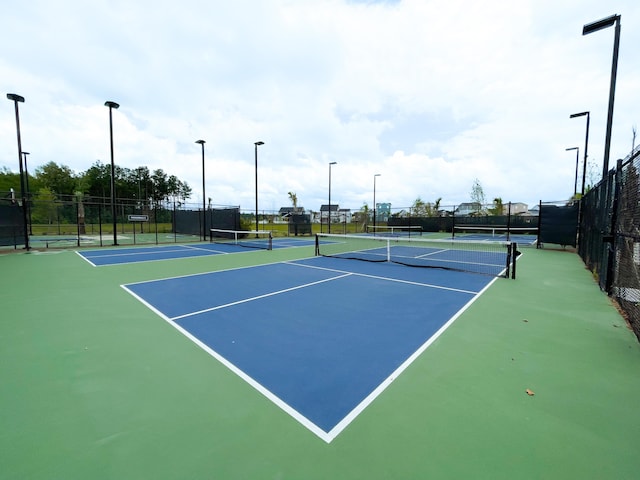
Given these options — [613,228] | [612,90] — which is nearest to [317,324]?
[613,228]

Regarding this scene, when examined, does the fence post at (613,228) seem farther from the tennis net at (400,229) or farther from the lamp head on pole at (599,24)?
the tennis net at (400,229)

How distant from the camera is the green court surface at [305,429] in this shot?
69.6 inches

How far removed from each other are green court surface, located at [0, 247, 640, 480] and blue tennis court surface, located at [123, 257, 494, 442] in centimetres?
19

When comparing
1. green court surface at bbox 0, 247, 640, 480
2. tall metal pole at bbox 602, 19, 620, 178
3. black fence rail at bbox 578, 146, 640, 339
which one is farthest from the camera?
tall metal pole at bbox 602, 19, 620, 178

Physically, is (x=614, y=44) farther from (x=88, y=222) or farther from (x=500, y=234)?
(x=88, y=222)

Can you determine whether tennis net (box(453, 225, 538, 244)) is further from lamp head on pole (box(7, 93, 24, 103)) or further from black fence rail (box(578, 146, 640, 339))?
lamp head on pole (box(7, 93, 24, 103))

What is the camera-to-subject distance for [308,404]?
7.80 ft

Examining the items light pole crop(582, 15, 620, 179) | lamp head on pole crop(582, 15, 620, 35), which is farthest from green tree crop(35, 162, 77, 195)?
light pole crop(582, 15, 620, 179)

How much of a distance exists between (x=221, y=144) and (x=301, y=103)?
380 inches

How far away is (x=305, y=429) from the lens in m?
2.08

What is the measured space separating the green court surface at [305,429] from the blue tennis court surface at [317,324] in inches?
7.4

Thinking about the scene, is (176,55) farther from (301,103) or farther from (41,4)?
(301,103)

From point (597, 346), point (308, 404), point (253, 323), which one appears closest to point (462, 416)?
point (308, 404)

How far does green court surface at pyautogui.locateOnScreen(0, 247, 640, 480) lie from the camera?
1768mm
